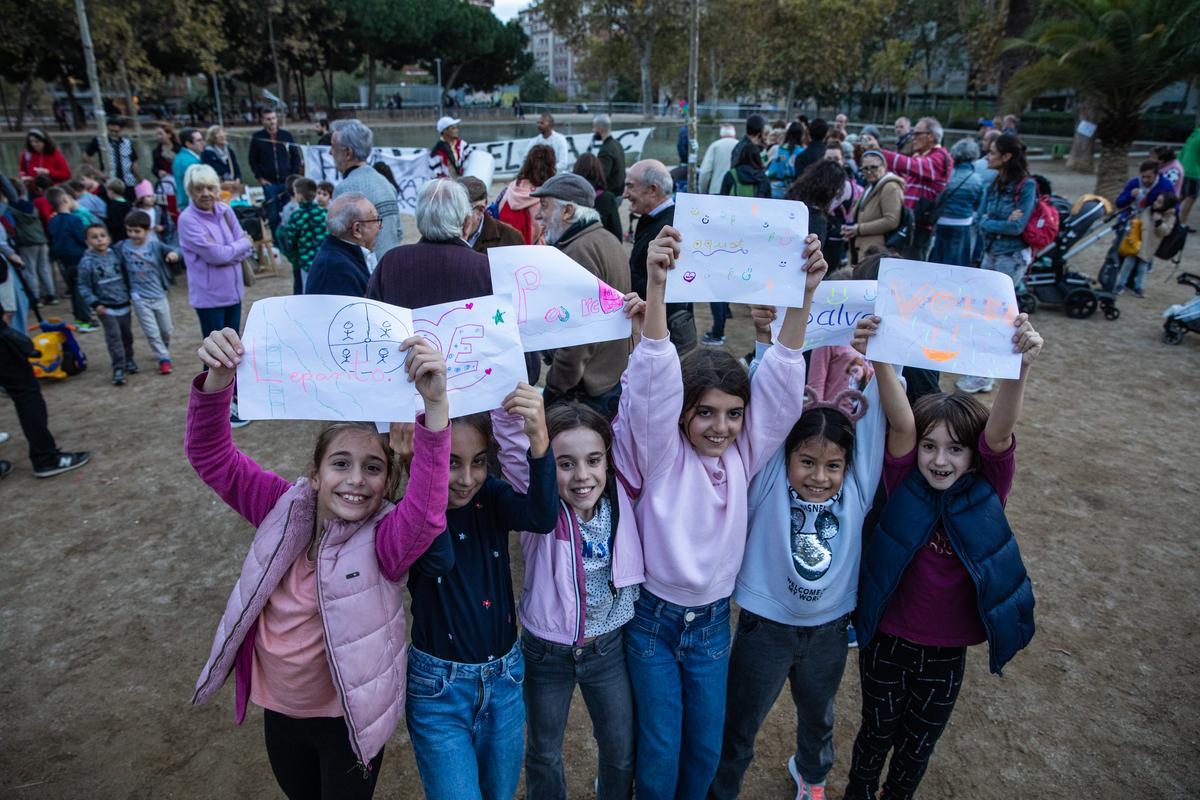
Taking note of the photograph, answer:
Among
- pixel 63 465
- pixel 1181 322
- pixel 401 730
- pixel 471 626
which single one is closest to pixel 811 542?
pixel 471 626

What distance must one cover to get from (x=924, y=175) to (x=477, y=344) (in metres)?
6.85

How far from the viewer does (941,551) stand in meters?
2.27

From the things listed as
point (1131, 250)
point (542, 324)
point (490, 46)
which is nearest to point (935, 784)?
point (542, 324)

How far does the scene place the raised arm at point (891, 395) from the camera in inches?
88.0

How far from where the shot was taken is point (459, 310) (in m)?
2.04

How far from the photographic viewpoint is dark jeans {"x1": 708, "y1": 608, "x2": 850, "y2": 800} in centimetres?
235

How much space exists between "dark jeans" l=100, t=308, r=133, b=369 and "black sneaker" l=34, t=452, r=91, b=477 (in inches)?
71.0

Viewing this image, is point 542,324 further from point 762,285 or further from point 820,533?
point 820,533

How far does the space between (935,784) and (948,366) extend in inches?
70.8

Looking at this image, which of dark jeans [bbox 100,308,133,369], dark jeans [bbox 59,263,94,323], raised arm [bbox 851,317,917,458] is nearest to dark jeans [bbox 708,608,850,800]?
raised arm [bbox 851,317,917,458]

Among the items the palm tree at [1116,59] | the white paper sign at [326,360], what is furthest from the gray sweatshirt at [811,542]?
the palm tree at [1116,59]

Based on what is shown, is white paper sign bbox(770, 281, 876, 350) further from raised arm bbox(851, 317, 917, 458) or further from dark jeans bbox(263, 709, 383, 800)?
dark jeans bbox(263, 709, 383, 800)

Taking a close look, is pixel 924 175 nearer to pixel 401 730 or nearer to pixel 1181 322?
pixel 1181 322

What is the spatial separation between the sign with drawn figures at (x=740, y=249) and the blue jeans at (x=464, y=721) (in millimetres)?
1334
